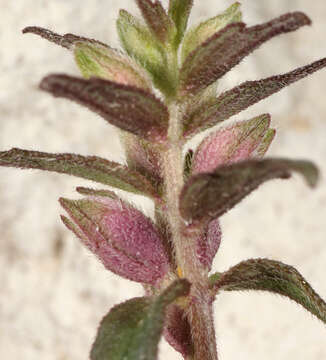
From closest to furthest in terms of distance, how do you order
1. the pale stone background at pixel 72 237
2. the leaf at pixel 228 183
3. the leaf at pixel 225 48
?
the leaf at pixel 228 183, the leaf at pixel 225 48, the pale stone background at pixel 72 237

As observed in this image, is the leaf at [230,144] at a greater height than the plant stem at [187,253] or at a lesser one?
greater

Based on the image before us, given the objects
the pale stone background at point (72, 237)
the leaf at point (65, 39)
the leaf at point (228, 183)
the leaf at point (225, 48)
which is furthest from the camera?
the pale stone background at point (72, 237)

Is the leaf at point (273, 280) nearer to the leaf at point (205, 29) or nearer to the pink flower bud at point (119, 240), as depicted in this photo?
the pink flower bud at point (119, 240)

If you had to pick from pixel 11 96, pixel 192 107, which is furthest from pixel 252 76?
pixel 192 107

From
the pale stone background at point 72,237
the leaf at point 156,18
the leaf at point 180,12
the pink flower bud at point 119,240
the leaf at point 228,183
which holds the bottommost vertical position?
the leaf at point 228,183

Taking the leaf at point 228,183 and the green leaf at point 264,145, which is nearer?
the leaf at point 228,183

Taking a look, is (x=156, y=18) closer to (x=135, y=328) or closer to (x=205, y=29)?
(x=205, y=29)

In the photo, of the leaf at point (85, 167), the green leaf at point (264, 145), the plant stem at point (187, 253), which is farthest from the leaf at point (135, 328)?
the green leaf at point (264, 145)

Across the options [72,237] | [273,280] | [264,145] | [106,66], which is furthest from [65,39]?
[72,237]

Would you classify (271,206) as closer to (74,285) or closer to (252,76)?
(252,76)
